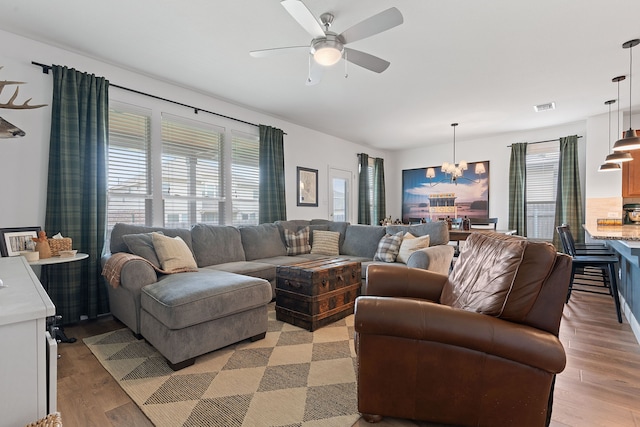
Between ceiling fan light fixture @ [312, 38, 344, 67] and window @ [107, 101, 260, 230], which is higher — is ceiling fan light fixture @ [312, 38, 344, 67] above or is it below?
above

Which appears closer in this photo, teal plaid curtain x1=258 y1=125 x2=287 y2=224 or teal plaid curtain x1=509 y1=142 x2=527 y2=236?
teal plaid curtain x1=258 y1=125 x2=287 y2=224

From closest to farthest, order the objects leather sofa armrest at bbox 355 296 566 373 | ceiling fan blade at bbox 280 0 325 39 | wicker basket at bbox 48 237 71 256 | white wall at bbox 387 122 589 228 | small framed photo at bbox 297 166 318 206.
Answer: leather sofa armrest at bbox 355 296 566 373, ceiling fan blade at bbox 280 0 325 39, wicker basket at bbox 48 237 71 256, small framed photo at bbox 297 166 318 206, white wall at bbox 387 122 589 228

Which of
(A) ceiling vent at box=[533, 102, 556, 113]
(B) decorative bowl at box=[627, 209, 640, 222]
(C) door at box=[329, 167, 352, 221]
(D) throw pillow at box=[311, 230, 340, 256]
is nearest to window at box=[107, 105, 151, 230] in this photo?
(D) throw pillow at box=[311, 230, 340, 256]

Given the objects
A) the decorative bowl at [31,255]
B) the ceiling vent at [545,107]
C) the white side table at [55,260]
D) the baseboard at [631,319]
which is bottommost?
the baseboard at [631,319]

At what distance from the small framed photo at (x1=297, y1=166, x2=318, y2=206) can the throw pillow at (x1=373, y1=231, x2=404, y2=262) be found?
85.4 inches

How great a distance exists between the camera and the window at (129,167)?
3.28 m

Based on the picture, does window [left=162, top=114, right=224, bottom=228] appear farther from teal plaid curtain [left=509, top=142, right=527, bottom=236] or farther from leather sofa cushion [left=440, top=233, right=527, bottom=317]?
teal plaid curtain [left=509, top=142, right=527, bottom=236]

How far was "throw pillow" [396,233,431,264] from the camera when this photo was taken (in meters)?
3.46

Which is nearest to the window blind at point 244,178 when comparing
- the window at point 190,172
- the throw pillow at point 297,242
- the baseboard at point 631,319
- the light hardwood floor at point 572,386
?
the window at point 190,172

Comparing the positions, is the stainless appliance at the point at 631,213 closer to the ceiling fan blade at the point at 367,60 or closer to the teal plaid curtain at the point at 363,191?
the teal plaid curtain at the point at 363,191

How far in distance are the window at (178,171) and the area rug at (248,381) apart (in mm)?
1547

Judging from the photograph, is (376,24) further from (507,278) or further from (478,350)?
(478,350)

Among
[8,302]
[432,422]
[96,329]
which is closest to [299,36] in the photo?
[8,302]

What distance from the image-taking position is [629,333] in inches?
106
